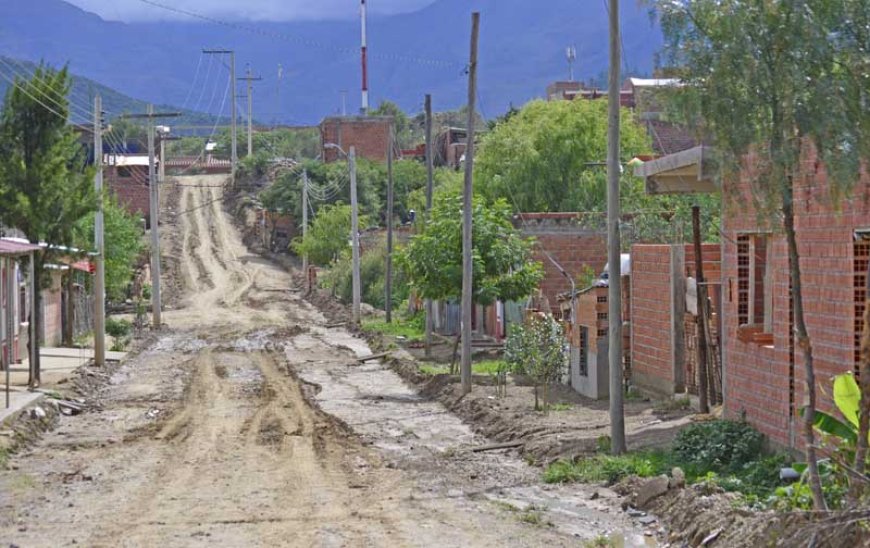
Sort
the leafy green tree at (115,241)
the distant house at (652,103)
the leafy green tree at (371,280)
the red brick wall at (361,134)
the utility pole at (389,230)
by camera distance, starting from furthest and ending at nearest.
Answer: the red brick wall at (361,134) < the leafy green tree at (371,280) < the leafy green tree at (115,241) < the utility pole at (389,230) < the distant house at (652,103)

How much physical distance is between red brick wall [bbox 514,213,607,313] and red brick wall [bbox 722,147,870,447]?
21.4 m

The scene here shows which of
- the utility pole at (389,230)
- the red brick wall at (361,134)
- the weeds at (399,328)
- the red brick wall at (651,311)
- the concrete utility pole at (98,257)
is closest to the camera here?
the red brick wall at (651,311)

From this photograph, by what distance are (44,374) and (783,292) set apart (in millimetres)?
20016

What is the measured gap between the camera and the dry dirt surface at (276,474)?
44.5 feet

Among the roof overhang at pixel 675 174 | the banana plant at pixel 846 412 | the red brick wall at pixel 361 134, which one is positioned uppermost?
the red brick wall at pixel 361 134

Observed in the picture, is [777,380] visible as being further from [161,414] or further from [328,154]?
[328,154]

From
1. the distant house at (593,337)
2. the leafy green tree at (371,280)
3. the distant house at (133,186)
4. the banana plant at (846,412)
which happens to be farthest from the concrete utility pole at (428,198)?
the distant house at (133,186)

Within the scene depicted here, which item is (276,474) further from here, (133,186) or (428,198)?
(133,186)

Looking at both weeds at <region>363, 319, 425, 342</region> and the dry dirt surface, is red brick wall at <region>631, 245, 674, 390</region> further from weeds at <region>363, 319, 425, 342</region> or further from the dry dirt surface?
weeds at <region>363, 319, 425, 342</region>

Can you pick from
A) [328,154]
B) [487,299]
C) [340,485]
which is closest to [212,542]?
[340,485]

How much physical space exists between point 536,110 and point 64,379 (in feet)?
97.2

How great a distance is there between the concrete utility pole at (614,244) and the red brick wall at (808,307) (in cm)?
163

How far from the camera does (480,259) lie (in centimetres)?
3138

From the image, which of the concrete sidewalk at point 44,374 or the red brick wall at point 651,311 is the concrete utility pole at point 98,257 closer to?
the concrete sidewalk at point 44,374
